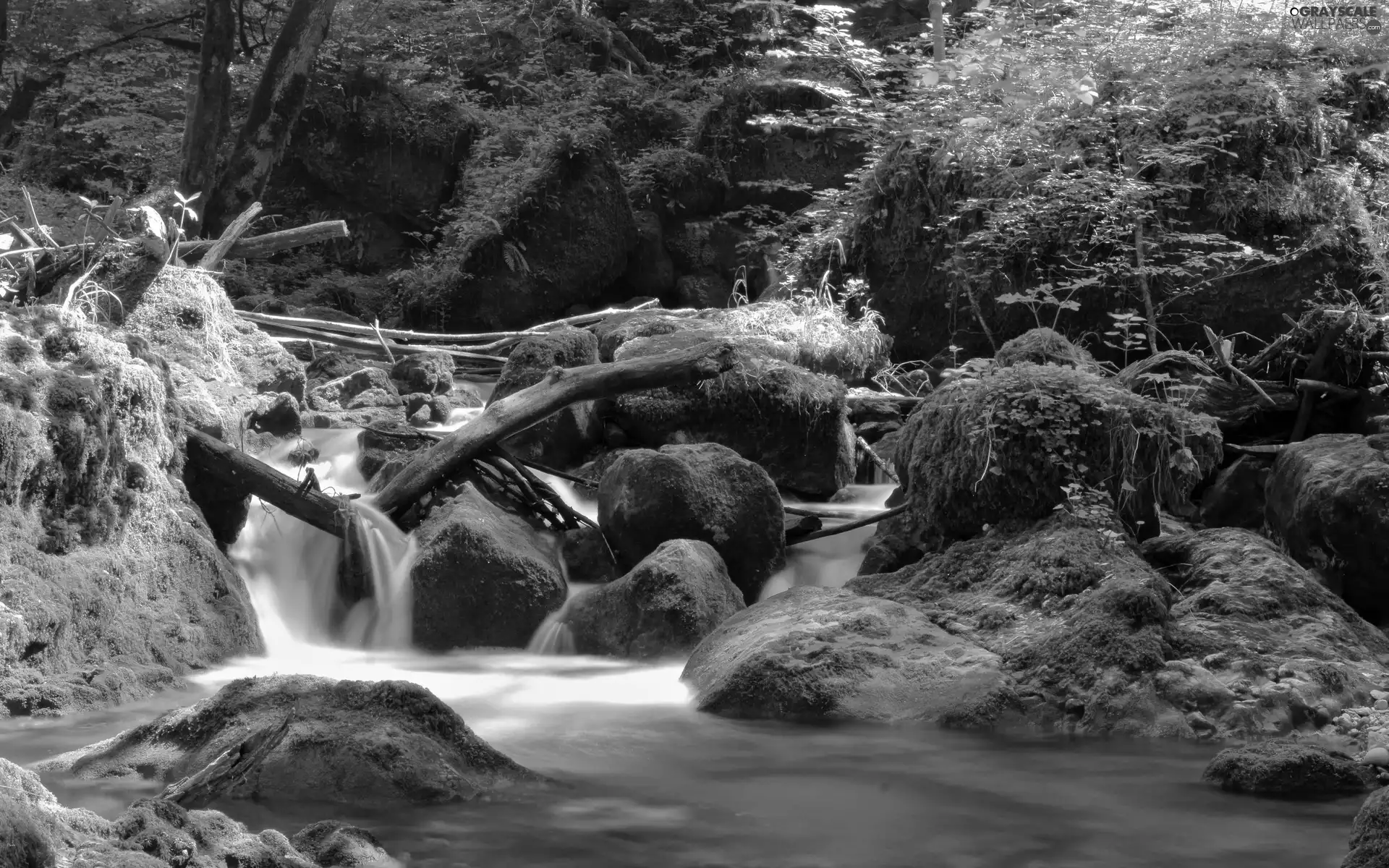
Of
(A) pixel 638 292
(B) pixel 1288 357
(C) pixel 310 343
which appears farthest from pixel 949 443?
(A) pixel 638 292

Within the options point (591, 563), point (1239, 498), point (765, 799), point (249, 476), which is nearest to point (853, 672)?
point (765, 799)

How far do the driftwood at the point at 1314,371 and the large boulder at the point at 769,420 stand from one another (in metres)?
3.72

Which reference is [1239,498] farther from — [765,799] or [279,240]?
[279,240]

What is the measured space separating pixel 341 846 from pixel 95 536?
3.92 metres

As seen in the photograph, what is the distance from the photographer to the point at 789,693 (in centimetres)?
548

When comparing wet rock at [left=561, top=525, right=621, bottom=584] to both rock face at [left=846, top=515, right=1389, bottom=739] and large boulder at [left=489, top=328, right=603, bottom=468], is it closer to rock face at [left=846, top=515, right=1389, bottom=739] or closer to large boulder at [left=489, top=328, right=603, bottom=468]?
large boulder at [left=489, top=328, right=603, bottom=468]

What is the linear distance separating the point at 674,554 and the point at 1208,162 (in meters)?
7.11

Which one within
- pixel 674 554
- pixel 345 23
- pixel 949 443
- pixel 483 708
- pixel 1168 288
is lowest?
pixel 483 708

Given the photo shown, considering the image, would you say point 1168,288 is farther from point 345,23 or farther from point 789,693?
point 345,23

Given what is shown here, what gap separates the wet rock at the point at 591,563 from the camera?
26.7 ft

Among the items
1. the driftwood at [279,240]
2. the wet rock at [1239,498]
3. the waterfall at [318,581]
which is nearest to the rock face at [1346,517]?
the wet rock at [1239,498]

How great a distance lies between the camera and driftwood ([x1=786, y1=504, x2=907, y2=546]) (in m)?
8.02

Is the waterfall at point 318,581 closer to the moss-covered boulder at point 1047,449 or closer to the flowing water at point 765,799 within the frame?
the flowing water at point 765,799

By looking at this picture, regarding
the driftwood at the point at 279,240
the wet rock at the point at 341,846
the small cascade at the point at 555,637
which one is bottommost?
the small cascade at the point at 555,637
